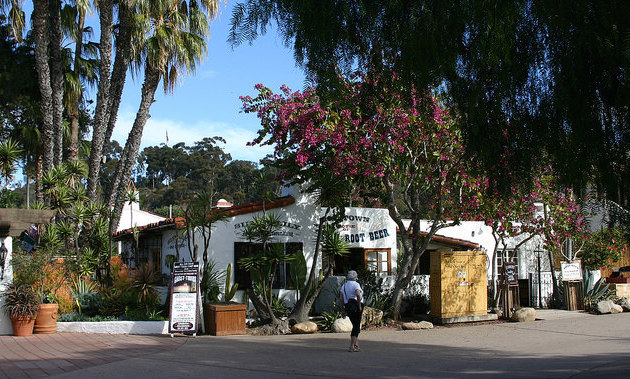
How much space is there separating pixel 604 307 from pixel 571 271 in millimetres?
1342

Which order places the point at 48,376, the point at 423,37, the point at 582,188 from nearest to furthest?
the point at 582,188
the point at 423,37
the point at 48,376

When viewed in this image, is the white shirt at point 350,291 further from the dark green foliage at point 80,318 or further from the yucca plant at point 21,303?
the yucca plant at point 21,303

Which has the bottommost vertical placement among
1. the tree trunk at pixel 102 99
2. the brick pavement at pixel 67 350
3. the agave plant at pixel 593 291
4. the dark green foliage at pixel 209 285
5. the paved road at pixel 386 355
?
the paved road at pixel 386 355

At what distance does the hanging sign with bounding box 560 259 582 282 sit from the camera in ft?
57.5

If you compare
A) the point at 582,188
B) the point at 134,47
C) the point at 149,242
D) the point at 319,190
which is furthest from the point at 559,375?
the point at 134,47

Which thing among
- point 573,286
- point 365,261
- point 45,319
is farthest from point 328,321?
point 573,286

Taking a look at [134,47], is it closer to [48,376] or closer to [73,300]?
[73,300]

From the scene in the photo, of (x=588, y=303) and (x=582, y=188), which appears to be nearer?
(x=582, y=188)

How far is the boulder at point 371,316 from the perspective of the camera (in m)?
14.2

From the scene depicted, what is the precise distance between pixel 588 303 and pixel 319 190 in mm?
9140

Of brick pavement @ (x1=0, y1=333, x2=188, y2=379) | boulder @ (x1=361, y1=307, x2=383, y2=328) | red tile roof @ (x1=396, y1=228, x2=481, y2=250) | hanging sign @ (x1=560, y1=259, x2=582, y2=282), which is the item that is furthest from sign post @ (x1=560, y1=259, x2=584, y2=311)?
brick pavement @ (x1=0, y1=333, x2=188, y2=379)

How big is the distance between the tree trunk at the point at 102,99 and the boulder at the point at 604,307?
15879 millimetres

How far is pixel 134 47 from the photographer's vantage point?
1888 centimetres

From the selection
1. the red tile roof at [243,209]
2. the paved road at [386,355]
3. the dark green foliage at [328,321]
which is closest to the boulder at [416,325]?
the paved road at [386,355]
